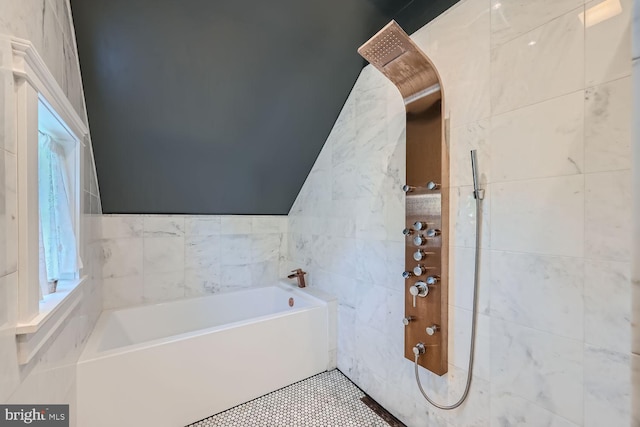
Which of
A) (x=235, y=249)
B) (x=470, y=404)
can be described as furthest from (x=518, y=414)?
(x=235, y=249)

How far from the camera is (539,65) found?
3.90 feet

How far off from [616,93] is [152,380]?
2631 millimetres

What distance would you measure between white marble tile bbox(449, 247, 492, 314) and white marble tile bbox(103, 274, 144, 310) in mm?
2554

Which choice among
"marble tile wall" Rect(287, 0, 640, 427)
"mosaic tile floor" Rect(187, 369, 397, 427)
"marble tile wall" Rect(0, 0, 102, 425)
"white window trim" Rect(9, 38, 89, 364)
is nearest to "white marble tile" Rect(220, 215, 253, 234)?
"marble tile wall" Rect(0, 0, 102, 425)

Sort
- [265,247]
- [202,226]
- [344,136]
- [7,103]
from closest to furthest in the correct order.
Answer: [7,103], [344,136], [202,226], [265,247]

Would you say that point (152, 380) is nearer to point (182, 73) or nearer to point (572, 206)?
point (182, 73)

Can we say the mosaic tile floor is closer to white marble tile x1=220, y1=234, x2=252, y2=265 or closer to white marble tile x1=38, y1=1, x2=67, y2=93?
white marble tile x1=220, y1=234, x2=252, y2=265

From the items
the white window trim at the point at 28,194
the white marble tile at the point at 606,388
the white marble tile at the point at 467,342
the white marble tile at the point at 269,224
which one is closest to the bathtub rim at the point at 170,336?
the white marble tile at the point at 269,224

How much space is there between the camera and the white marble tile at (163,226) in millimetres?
2539

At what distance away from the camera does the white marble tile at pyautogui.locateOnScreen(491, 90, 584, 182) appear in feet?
3.56

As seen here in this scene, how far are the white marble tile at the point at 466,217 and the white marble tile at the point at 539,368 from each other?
0.40 m

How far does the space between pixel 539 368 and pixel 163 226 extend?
284cm

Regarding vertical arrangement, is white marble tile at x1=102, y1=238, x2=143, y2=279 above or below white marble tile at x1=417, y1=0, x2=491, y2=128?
below

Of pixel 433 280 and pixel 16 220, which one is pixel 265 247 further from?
pixel 16 220
